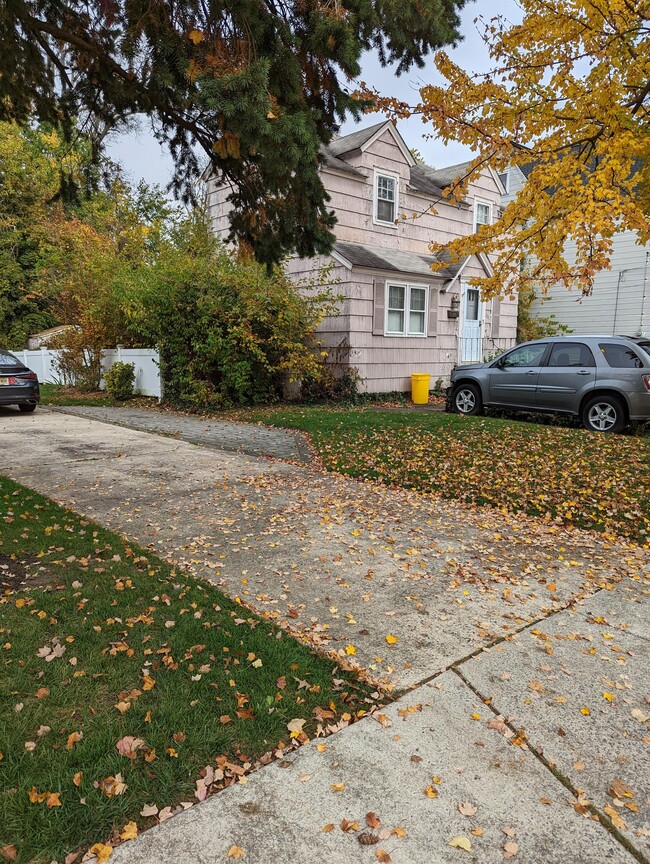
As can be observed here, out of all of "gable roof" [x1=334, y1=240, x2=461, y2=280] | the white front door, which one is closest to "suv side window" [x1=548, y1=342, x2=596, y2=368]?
"gable roof" [x1=334, y1=240, x2=461, y2=280]

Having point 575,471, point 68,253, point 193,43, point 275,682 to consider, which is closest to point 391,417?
point 575,471

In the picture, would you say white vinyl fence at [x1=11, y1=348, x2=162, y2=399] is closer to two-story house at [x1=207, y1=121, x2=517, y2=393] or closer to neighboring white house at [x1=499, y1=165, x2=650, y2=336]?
two-story house at [x1=207, y1=121, x2=517, y2=393]

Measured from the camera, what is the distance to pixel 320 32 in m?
4.08

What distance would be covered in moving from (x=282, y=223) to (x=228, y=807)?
486cm

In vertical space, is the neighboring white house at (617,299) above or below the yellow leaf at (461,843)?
above

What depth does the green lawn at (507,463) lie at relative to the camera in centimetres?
563

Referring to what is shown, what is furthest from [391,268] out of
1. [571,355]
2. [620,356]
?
[620,356]

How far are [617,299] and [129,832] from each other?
869 inches

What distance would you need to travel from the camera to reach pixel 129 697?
8.29 ft

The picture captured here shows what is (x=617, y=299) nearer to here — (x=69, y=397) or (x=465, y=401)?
(x=465, y=401)

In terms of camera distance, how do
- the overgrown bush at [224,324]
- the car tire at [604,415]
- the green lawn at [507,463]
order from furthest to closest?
the overgrown bush at [224,324], the car tire at [604,415], the green lawn at [507,463]

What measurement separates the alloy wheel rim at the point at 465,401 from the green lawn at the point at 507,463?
137 cm

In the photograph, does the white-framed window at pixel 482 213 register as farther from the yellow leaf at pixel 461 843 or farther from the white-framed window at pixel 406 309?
the yellow leaf at pixel 461 843

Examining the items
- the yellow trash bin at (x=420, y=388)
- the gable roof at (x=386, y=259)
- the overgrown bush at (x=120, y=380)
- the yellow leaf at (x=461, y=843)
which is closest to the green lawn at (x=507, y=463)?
the yellow leaf at (x=461, y=843)
